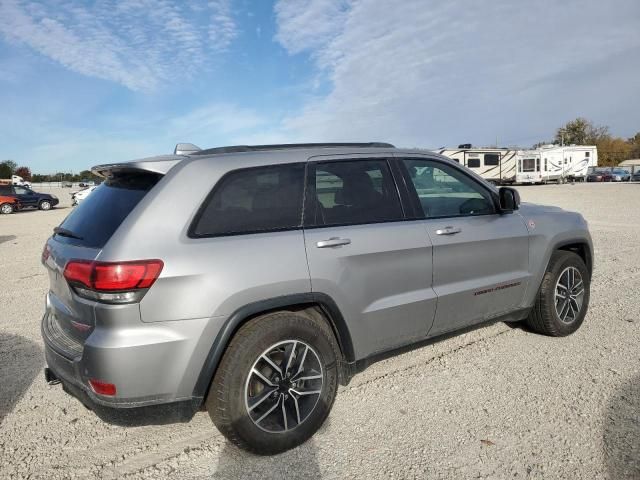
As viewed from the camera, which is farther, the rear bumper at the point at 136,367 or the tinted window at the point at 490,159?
the tinted window at the point at 490,159

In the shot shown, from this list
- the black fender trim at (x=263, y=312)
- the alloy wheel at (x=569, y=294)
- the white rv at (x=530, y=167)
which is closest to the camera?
the black fender trim at (x=263, y=312)

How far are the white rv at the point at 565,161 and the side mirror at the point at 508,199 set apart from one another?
4003 cm

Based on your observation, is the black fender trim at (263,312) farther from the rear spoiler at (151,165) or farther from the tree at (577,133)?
the tree at (577,133)

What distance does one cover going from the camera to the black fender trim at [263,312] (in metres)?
2.49

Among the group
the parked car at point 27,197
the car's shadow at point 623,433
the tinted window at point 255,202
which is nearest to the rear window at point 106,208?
the tinted window at point 255,202

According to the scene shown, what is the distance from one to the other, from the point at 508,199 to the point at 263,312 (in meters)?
2.25

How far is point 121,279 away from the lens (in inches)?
91.8

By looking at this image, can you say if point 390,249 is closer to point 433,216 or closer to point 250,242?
point 433,216

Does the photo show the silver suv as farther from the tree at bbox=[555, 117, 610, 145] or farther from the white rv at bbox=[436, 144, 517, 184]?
the tree at bbox=[555, 117, 610, 145]

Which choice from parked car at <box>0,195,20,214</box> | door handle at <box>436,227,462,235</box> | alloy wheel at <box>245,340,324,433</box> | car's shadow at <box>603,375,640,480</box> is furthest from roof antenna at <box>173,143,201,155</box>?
parked car at <box>0,195,20,214</box>

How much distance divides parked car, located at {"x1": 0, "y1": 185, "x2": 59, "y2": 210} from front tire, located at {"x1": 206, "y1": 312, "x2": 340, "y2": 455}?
2903 centimetres

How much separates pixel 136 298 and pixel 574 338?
3884 millimetres

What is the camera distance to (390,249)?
3.12 m

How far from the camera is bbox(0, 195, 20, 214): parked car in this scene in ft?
85.0
